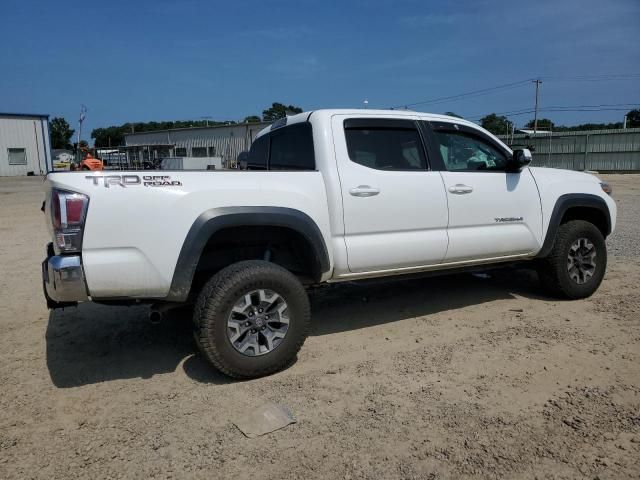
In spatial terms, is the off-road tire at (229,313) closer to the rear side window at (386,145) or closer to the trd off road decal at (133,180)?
the trd off road decal at (133,180)

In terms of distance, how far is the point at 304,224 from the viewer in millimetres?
3639

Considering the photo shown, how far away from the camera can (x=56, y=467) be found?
2.60 metres

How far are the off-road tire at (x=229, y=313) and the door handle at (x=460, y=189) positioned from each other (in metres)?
1.75

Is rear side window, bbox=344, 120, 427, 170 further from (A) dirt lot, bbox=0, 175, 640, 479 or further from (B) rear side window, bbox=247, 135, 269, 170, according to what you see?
(A) dirt lot, bbox=0, 175, 640, 479

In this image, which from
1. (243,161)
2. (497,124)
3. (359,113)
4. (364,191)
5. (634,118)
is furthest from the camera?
(634,118)

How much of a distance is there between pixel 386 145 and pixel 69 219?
2.57 meters

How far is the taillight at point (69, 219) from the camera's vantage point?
3.03 metres

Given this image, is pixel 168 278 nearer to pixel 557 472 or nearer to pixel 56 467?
pixel 56 467

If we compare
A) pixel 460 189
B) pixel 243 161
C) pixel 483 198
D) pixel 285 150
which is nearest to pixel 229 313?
pixel 285 150

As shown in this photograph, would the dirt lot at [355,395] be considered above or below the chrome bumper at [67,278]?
below

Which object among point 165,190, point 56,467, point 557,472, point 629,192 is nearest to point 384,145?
point 165,190

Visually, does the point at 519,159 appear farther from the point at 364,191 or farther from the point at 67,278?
the point at 67,278

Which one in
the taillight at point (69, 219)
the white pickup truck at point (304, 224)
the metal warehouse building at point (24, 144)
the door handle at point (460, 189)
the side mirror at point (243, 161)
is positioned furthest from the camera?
the metal warehouse building at point (24, 144)

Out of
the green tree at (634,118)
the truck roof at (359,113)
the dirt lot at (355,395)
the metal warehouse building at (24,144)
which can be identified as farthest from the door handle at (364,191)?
the green tree at (634,118)
